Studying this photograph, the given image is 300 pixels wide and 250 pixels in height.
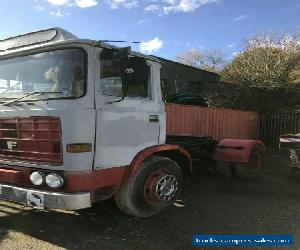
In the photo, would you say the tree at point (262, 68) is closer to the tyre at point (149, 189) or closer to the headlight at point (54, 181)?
the tyre at point (149, 189)

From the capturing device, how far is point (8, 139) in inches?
200

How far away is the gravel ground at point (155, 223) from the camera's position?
192 inches

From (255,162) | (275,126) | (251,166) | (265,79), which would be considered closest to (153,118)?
(251,166)

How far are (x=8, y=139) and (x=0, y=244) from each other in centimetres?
132

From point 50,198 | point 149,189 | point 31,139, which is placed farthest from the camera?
point 149,189

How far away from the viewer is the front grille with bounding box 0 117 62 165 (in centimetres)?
461

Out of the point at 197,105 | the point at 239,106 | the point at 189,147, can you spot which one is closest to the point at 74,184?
the point at 189,147

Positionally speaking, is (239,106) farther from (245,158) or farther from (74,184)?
(74,184)

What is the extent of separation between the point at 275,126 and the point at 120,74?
12.0 m

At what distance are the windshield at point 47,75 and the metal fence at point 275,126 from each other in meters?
12.0

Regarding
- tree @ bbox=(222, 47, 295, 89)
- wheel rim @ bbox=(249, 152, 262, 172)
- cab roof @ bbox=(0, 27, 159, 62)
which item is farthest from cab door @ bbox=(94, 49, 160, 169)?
tree @ bbox=(222, 47, 295, 89)

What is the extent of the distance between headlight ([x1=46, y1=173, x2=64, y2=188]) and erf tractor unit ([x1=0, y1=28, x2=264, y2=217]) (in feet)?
0.04

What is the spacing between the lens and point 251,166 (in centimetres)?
866

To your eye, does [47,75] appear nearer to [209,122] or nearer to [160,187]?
[160,187]
